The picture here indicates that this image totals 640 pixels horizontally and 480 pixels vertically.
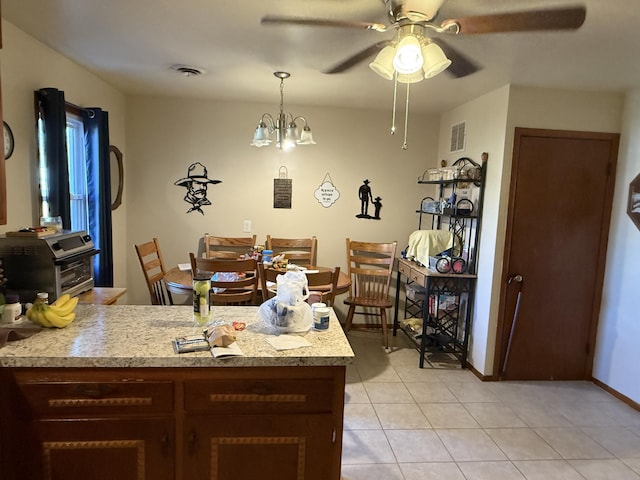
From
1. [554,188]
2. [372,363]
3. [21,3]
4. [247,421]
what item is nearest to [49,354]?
[247,421]

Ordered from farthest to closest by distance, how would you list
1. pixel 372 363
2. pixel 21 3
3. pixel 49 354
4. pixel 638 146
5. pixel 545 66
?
pixel 372 363 < pixel 638 146 < pixel 545 66 < pixel 21 3 < pixel 49 354

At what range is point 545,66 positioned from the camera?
2623 millimetres

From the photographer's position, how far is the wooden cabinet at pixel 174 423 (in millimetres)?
1427

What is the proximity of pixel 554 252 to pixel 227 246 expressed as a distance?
9.59 feet

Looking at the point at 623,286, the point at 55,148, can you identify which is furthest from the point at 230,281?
the point at 623,286

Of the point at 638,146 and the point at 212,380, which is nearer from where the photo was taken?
Answer: the point at 212,380

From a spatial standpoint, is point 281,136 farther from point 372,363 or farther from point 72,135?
point 372,363

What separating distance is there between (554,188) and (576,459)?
1883 mm

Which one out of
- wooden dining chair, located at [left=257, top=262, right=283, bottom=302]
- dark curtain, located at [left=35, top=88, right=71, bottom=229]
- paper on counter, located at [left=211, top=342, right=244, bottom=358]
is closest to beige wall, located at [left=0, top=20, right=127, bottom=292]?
dark curtain, located at [left=35, top=88, right=71, bottom=229]

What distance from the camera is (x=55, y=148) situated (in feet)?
8.32

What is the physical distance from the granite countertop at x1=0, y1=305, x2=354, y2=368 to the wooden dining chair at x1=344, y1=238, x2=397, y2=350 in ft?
7.51

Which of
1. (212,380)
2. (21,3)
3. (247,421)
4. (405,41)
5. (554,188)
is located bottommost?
(247,421)

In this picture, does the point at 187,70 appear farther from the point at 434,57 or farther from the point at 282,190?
the point at 434,57

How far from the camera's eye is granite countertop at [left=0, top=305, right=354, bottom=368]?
1.41 m
